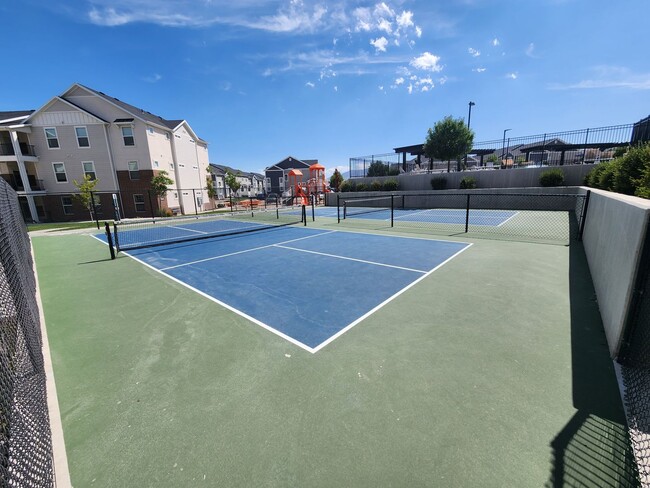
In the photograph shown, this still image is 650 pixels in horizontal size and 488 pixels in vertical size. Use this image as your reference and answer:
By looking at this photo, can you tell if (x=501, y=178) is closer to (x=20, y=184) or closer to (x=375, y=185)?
(x=375, y=185)

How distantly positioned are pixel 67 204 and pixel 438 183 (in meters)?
37.6

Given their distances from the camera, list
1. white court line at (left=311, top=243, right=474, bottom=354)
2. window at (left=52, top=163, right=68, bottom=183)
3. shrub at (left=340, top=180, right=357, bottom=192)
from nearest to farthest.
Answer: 1. white court line at (left=311, top=243, right=474, bottom=354)
2. window at (left=52, top=163, right=68, bottom=183)
3. shrub at (left=340, top=180, right=357, bottom=192)

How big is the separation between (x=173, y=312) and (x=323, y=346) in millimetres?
3419

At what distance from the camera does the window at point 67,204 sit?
29031 mm

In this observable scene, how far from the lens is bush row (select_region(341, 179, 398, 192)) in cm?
2967

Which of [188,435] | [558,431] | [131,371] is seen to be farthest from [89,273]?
[558,431]

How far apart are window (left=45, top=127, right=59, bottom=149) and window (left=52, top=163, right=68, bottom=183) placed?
1771 mm

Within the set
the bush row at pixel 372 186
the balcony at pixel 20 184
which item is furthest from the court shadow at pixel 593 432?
the balcony at pixel 20 184

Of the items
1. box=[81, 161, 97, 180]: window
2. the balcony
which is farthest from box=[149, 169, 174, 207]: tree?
the balcony

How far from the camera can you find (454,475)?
233 centimetres

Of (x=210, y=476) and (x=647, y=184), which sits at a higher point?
(x=647, y=184)

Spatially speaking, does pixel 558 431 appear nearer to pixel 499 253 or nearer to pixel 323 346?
pixel 323 346

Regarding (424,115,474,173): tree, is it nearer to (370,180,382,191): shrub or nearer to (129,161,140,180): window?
(370,180,382,191): shrub

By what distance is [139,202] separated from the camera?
30172 millimetres
